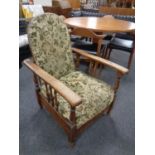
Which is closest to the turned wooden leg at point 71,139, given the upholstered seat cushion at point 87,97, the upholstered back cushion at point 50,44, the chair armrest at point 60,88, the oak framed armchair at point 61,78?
the oak framed armchair at point 61,78

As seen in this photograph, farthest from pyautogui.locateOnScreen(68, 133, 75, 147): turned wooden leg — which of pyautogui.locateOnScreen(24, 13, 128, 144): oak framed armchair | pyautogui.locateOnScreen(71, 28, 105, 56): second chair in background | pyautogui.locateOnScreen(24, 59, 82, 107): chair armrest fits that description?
pyautogui.locateOnScreen(71, 28, 105, 56): second chair in background

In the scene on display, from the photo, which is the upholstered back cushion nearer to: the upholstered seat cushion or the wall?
the upholstered seat cushion

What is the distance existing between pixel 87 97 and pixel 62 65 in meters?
0.45

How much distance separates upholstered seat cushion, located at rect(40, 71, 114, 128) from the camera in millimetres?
1186

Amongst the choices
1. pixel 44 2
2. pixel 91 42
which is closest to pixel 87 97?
pixel 91 42

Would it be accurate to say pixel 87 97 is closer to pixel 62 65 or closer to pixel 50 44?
pixel 62 65

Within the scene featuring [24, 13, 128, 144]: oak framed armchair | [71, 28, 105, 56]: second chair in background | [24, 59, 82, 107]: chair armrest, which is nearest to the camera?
[24, 59, 82, 107]: chair armrest

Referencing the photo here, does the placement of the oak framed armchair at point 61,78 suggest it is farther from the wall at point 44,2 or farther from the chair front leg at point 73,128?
the wall at point 44,2

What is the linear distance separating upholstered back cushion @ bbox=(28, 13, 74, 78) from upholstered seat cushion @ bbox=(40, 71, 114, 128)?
0.14 metres

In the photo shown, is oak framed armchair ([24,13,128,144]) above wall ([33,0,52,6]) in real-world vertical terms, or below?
below

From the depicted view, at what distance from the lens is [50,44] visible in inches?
55.9
